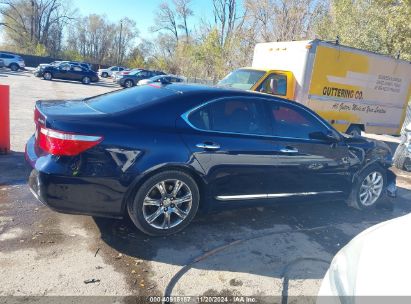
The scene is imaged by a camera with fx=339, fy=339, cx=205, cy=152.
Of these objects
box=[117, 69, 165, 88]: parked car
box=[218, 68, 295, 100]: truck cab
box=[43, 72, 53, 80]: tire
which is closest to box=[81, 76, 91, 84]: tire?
box=[43, 72, 53, 80]: tire

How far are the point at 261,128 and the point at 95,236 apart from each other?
221 cm

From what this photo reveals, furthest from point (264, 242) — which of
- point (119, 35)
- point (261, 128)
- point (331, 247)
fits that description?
point (119, 35)

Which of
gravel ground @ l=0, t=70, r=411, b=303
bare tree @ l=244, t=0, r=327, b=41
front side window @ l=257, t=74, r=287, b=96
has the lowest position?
gravel ground @ l=0, t=70, r=411, b=303

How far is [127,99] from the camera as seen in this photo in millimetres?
3801

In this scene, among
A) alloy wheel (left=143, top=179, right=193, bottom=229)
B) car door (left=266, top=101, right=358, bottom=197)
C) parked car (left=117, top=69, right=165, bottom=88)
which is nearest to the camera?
alloy wheel (left=143, top=179, right=193, bottom=229)

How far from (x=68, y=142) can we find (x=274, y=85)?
647cm

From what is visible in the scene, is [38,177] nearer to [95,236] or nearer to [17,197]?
[95,236]

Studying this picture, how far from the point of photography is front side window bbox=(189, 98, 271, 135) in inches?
145

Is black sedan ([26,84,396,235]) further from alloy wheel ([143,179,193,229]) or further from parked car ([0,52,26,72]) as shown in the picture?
parked car ([0,52,26,72])

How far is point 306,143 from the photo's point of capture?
432cm

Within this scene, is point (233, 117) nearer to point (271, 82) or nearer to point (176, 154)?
point (176, 154)

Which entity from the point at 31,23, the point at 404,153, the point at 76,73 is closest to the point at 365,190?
the point at 404,153

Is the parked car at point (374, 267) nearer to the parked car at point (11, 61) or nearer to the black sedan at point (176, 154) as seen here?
the black sedan at point (176, 154)

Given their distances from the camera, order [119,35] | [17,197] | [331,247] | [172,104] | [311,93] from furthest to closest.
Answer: [119,35] < [311,93] < [17,197] < [331,247] < [172,104]
